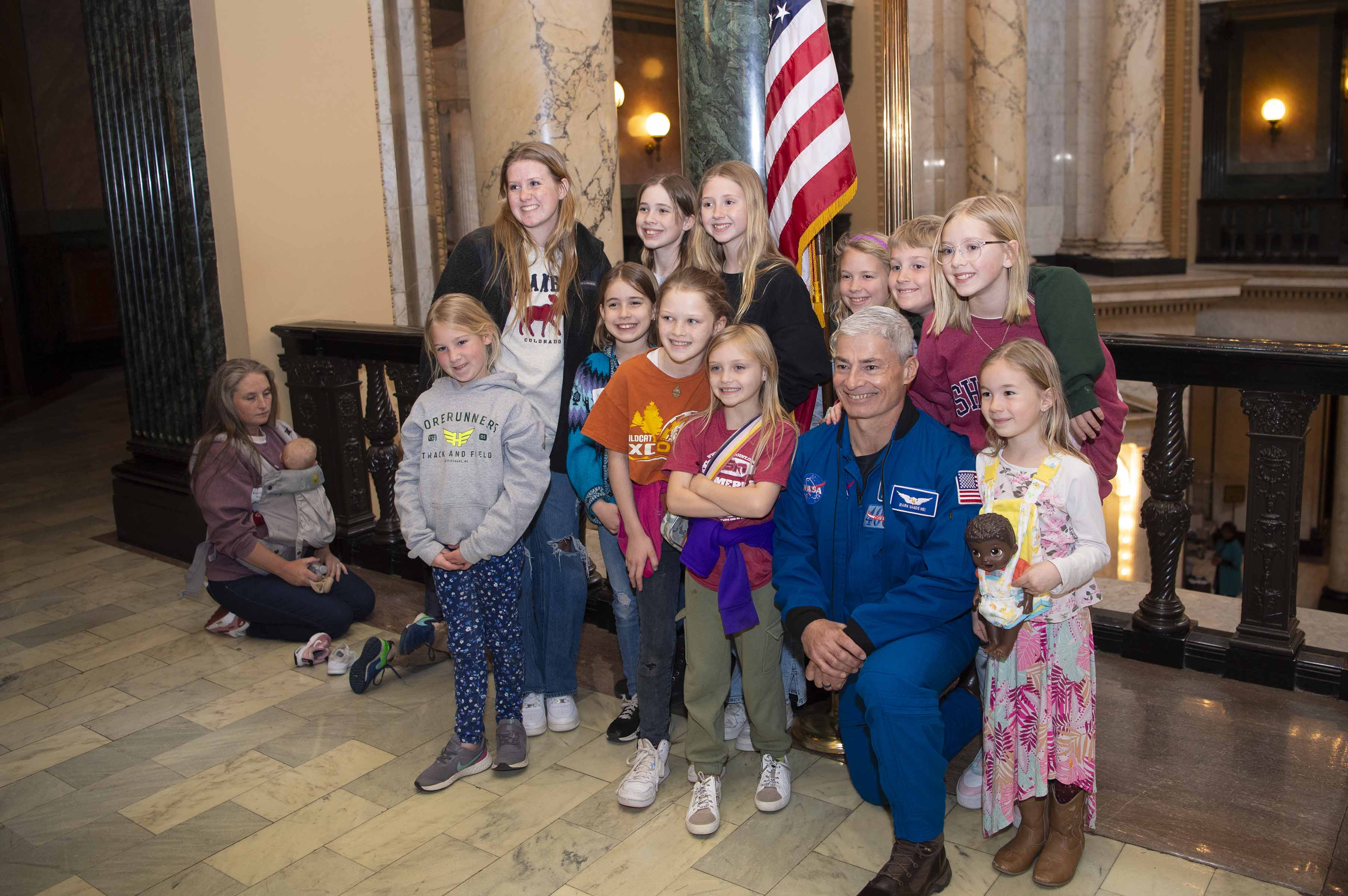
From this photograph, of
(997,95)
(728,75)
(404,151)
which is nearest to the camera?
(728,75)

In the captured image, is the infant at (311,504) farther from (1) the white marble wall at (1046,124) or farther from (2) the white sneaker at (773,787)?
(1) the white marble wall at (1046,124)

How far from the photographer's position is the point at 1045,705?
2.73 m

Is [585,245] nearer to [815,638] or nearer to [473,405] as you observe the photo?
[473,405]

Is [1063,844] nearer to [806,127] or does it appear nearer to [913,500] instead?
[913,500]

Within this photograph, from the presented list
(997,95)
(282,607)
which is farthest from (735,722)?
(997,95)

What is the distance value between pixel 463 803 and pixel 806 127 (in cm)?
253

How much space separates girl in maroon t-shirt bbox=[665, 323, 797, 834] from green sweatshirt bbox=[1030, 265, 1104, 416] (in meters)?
0.73

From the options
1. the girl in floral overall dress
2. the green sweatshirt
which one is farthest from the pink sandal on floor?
the green sweatshirt

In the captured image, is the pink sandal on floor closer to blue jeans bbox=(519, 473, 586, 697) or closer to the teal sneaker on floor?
the teal sneaker on floor

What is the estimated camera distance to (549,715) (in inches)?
145

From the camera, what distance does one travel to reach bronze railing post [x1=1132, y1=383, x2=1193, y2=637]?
12.2ft

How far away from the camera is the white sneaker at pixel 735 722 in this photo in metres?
3.47

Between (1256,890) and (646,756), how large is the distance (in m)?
1.59

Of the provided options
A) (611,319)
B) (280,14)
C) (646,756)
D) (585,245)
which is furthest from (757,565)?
(280,14)
